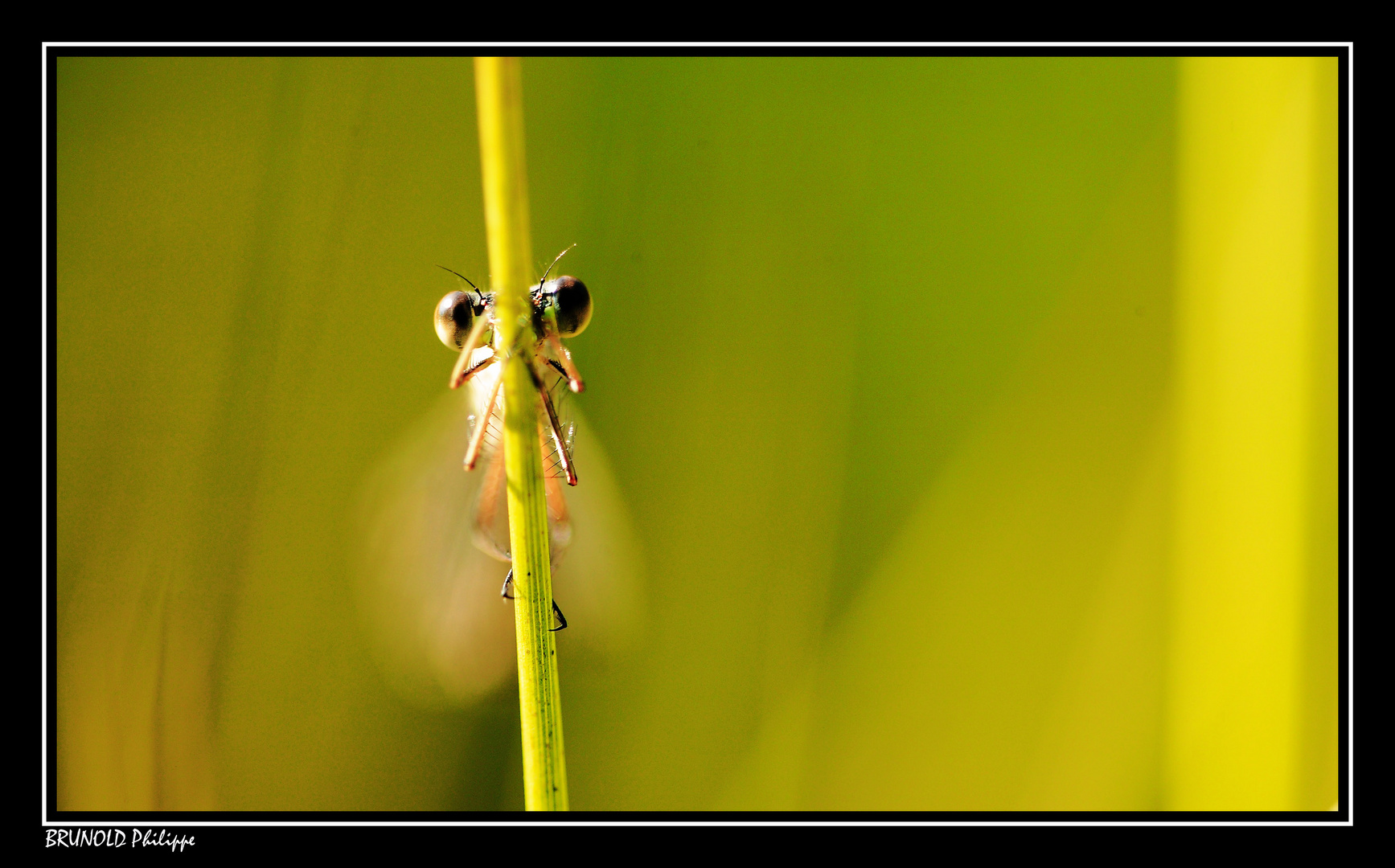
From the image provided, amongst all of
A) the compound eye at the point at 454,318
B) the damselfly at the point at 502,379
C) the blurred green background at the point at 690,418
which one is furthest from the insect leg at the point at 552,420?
the blurred green background at the point at 690,418

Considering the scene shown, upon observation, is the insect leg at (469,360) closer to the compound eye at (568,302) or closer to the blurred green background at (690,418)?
the compound eye at (568,302)

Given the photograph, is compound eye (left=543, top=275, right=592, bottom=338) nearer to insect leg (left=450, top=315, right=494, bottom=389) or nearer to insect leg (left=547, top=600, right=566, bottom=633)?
insect leg (left=450, top=315, right=494, bottom=389)

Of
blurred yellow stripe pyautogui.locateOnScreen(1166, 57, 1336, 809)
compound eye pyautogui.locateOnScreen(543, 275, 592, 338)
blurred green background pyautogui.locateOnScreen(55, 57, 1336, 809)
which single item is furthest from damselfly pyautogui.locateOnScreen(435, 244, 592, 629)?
blurred yellow stripe pyautogui.locateOnScreen(1166, 57, 1336, 809)

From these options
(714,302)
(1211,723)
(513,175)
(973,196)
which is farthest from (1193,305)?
(513,175)

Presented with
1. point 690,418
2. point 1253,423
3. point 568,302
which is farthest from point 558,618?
point 1253,423

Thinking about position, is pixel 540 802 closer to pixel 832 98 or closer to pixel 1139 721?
pixel 1139 721

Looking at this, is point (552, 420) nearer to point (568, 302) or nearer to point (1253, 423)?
point (568, 302)
